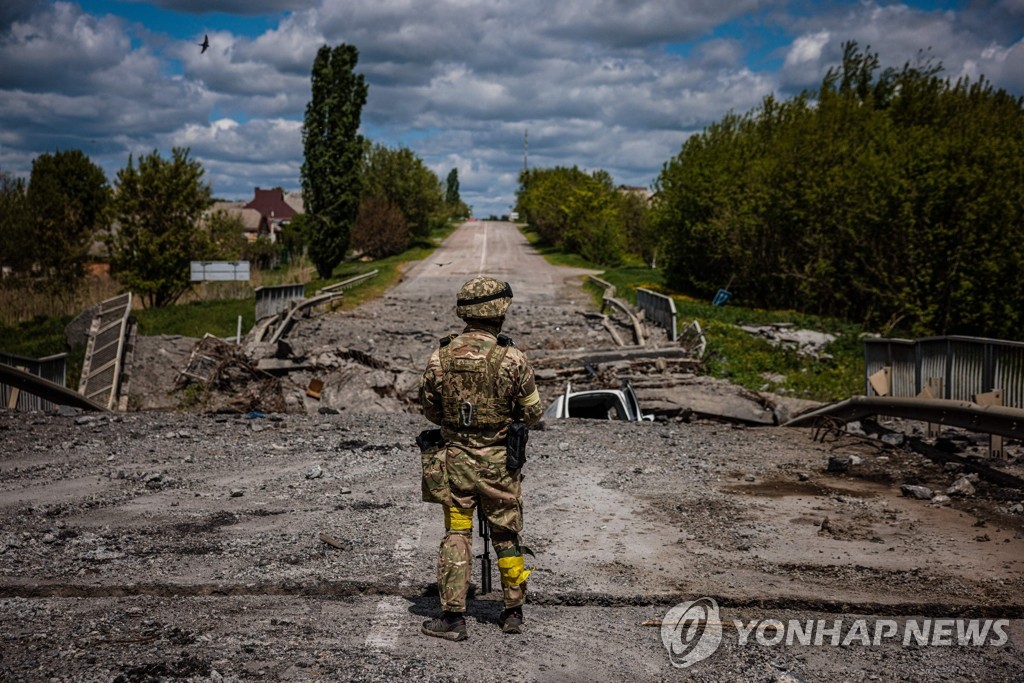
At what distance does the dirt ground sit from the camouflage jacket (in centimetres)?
103

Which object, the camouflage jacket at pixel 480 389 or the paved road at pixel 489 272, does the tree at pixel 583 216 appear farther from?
the camouflage jacket at pixel 480 389

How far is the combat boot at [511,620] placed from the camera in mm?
4520

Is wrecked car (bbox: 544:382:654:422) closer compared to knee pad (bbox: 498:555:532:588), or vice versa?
knee pad (bbox: 498:555:532:588)

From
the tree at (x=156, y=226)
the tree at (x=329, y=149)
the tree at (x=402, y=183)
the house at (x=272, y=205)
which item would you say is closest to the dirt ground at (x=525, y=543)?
the tree at (x=156, y=226)

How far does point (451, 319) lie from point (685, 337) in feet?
29.0

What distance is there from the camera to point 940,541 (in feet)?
20.3

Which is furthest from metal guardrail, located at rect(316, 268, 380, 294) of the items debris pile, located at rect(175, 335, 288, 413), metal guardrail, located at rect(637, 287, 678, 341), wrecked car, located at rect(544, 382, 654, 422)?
wrecked car, located at rect(544, 382, 654, 422)

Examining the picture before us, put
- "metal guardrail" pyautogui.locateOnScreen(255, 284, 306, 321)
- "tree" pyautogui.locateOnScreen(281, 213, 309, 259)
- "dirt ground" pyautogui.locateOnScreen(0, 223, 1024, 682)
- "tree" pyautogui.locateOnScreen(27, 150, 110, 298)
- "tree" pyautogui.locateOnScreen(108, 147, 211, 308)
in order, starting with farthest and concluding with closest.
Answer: "tree" pyautogui.locateOnScreen(281, 213, 309, 259) < "tree" pyautogui.locateOnScreen(27, 150, 110, 298) < "tree" pyautogui.locateOnScreen(108, 147, 211, 308) < "metal guardrail" pyautogui.locateOnScreen(255, 284, 306, 321) < "dirt ground" pyautogui.locateOnScreen(0, 223, 1024, 682)

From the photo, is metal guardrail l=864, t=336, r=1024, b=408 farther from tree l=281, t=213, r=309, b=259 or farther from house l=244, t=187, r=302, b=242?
house l=244, t=187, r=302, b=242

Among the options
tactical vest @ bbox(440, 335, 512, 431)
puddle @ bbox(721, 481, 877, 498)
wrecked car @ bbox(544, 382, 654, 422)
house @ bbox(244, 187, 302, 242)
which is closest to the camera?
tactical vest @ bbox(440, 335, 512, 431)

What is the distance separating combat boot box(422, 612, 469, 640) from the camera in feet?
14.5

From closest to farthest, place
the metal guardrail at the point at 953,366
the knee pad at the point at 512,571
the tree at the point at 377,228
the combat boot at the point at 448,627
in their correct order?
the combat boot at the point at 448,627, the knee pad at the point at 512,571, the metal guardrail at the point at 953,366, the tree at the point at 377,228

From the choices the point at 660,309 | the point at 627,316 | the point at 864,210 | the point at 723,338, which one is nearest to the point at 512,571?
the point at 723,338

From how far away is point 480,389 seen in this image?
15.3ft
